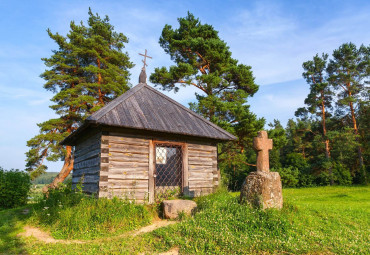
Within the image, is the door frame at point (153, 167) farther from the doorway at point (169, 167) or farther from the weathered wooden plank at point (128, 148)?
the weathered wooden plank at point (128, 148)

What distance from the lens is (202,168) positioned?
1002cm

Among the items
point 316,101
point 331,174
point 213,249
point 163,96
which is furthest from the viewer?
point 316,101

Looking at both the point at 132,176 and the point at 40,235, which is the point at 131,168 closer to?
the point at 132,176

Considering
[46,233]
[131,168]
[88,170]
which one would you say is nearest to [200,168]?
[131,168]

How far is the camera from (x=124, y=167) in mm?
8266

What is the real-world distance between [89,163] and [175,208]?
3.76 meters

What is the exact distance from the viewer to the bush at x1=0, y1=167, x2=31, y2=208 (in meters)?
12.0

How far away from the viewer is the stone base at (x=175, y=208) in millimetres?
7367

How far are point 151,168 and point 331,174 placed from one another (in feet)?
71.7

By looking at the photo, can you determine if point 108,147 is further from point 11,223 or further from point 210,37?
A: point 210,37

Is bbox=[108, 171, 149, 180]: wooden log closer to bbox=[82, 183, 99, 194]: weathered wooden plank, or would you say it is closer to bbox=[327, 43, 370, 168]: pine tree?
bbox=[82, 183, 99, 194]: weathered wooden plank

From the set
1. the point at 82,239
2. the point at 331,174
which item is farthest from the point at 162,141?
the point at 331,174

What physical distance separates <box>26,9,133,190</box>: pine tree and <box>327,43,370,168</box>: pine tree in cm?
2218

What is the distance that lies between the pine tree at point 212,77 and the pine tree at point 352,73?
12.7 metres
